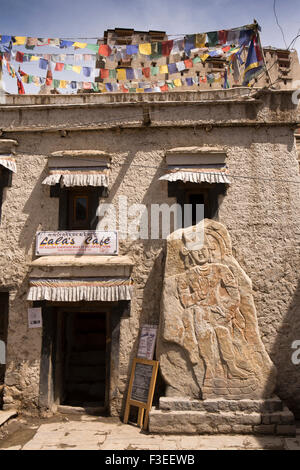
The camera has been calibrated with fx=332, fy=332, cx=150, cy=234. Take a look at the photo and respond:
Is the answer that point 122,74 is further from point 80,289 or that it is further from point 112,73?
point 80,289

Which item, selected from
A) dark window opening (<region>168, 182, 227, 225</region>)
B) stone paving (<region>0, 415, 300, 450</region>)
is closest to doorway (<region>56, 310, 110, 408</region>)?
stone paving (<region>0, 415, 300, 450</region>)

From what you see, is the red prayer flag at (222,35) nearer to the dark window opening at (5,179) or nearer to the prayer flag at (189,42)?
the prayer flag at (189,42)

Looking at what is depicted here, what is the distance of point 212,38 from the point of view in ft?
28.0

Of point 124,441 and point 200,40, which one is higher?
point 200,40

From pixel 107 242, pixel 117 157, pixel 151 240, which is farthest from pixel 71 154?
pixel 151 240

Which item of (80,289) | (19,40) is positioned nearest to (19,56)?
(19,40)

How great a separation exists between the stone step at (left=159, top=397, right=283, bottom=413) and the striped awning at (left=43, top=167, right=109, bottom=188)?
4616 millimetres

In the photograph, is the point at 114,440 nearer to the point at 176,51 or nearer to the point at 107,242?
the point at 107,242

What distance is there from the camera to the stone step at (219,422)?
584 centimetres

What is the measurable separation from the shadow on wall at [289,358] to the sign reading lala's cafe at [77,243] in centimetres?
391

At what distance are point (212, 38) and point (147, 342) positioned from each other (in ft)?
25.1

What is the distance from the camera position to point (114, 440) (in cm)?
569

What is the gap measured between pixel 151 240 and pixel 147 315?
1625mm

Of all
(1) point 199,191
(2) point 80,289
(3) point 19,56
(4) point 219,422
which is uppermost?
(3) point 19,56
